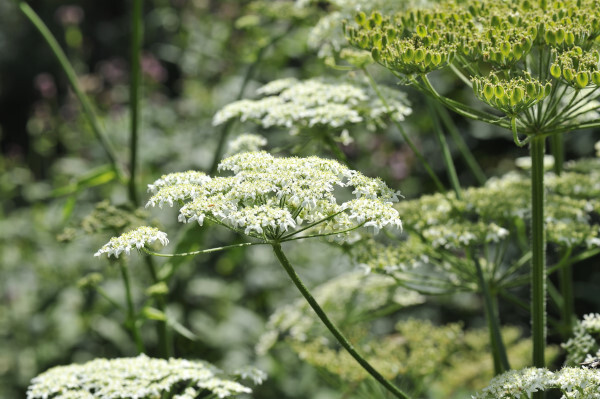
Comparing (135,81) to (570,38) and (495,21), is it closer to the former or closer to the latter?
(495,21)

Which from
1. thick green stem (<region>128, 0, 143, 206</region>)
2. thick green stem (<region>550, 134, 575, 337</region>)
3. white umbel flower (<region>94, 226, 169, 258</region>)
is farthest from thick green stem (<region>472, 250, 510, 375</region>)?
thick green stem (<region>128, 0, 143, 206</region>)

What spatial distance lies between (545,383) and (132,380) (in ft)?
4.91

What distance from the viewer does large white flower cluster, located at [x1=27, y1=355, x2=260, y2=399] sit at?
265 cm

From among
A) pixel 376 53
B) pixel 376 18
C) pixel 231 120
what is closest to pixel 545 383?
pixel 376 53

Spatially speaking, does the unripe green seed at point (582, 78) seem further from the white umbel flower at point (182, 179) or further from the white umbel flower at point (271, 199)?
the white umbel flower at point (182, 179)

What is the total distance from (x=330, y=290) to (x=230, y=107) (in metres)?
1.27

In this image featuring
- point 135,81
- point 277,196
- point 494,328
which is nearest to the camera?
point 277,196

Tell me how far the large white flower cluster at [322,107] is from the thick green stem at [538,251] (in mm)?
832

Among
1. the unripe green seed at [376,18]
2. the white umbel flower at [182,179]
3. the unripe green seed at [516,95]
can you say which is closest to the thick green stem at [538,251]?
the unripe green seed at [516,95]

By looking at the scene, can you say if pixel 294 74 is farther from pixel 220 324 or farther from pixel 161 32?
pixel 161 32

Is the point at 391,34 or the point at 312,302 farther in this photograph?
the point at 391,34

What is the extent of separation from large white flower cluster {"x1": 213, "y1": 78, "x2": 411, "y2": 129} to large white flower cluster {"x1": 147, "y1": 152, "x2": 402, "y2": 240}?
0.84m

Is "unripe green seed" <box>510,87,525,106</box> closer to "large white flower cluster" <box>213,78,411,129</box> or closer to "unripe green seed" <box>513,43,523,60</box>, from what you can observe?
"unripe green seed" <box>513,43,523,60</box>

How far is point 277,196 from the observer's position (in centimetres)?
227
